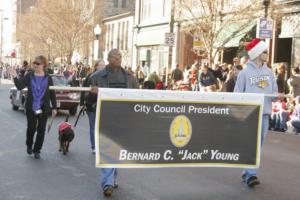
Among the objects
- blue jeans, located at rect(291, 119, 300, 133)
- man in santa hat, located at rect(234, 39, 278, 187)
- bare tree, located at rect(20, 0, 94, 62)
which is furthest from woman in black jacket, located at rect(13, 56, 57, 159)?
bare tree, located at rect(20, 0, 94, 62)

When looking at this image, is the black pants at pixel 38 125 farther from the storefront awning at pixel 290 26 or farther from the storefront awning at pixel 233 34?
the storefront awning at pixel 233 34

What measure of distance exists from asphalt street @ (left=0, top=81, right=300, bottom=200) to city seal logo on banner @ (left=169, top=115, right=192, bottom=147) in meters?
0.68

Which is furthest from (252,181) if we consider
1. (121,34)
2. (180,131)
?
(121,34)

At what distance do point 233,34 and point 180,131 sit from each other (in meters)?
20.7

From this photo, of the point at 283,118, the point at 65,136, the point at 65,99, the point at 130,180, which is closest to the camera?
the point at 130,180

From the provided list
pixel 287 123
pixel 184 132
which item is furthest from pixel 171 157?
pixel 287 123

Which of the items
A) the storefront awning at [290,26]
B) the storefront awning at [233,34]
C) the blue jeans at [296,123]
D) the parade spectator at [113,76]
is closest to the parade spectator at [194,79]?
the storefront awning at [233,34]

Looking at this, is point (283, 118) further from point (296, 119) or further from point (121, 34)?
point (121, 34)

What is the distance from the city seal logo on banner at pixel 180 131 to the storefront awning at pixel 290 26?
727 inches

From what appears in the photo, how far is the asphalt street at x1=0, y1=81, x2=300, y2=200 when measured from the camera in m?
7.49

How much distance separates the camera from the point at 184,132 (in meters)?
7.44

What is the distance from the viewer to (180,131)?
7.41m

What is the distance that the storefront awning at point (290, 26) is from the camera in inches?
977

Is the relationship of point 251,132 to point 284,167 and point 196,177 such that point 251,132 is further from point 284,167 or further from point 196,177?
point 284,167
